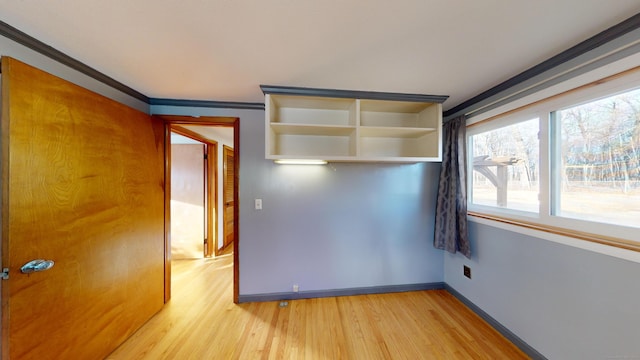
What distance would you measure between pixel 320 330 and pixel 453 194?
1.88 m

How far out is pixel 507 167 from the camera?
188cm

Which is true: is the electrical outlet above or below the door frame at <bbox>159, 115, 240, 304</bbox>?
below

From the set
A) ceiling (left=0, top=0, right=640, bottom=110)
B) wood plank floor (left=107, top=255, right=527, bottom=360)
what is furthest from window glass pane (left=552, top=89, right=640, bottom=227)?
wood plank floor (left=107, top=255, right=527, bottom=360)

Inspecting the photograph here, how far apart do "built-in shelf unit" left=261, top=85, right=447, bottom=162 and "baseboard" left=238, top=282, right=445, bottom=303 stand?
1.51 meters

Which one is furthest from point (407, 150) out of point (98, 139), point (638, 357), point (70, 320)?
point (70, 320)

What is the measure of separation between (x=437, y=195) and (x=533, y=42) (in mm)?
1575

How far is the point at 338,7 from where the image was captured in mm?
963

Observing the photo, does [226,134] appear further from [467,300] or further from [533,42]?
[467,300]

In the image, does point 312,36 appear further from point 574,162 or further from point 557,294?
point 557,294

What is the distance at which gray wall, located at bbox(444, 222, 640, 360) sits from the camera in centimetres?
115

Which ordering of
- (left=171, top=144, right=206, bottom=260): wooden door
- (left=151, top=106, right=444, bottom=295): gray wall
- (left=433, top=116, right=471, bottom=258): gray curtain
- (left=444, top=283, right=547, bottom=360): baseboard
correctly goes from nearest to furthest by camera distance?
(left=444, top=283, right=547, bottom=360): baseboard
(left=433, top=116, right=471, bottom=258): gray curtain
(left=151, top=106, right=444, bottom=295): gray wall
(left=171, top=144, right=206, bottom=260): wooden door

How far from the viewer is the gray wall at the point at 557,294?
115 centimetres

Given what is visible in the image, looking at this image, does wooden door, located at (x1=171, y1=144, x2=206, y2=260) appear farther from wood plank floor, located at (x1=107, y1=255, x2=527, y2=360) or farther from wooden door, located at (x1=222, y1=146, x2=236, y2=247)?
wood plank floor, located at (x1=107, y1=255, x2=527, y2=360)

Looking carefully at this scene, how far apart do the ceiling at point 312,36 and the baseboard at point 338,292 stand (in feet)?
7.09
